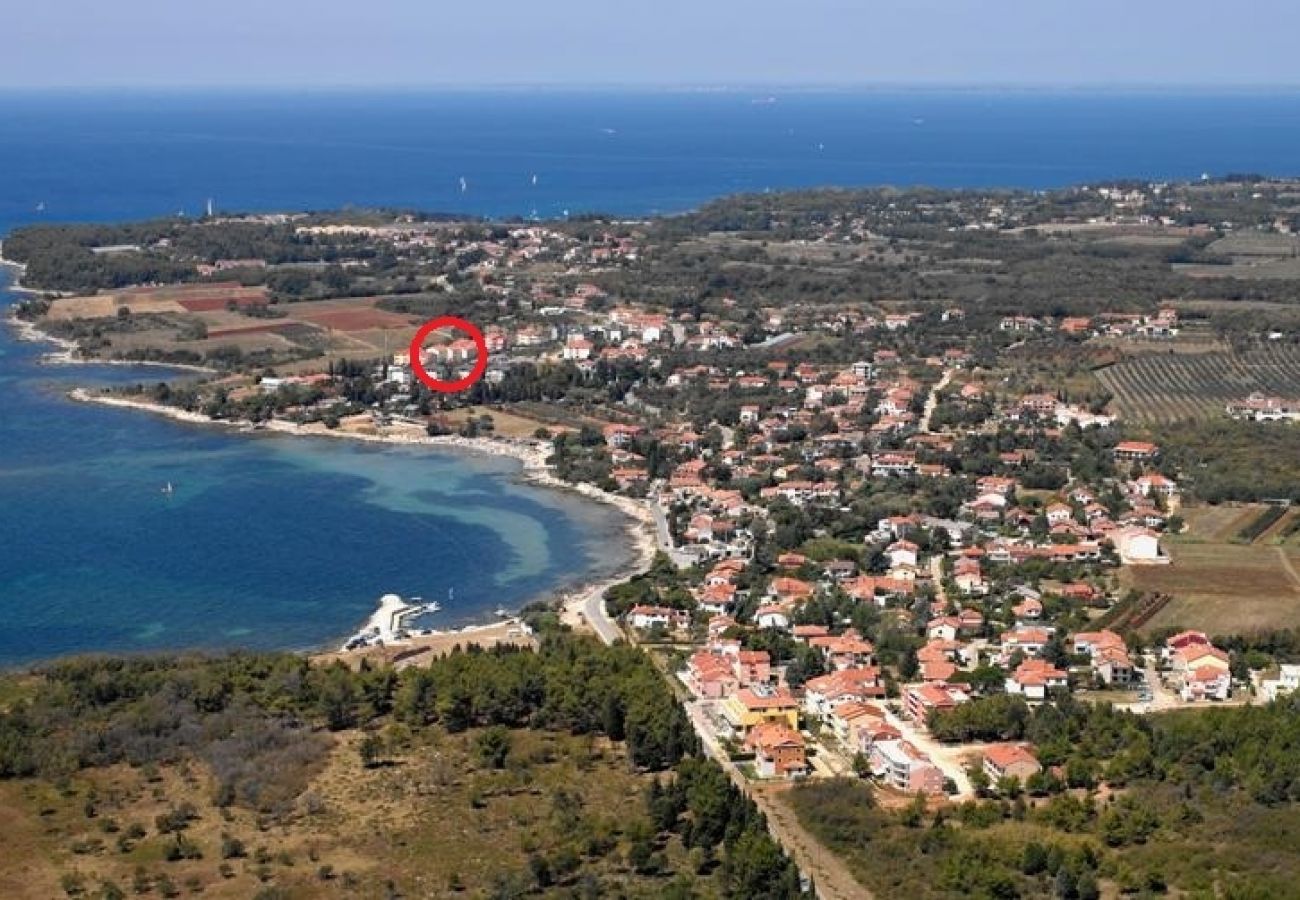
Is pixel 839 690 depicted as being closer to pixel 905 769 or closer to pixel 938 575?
pixel 905 769

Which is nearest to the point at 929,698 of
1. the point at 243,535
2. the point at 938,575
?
the point at 938,575

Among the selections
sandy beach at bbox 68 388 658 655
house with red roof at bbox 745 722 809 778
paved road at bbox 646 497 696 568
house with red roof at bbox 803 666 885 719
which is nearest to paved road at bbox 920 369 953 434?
paved road at bbox 646 497 696 568

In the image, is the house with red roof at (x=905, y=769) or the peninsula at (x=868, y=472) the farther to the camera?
the house with red roof at (x=905, y=769)

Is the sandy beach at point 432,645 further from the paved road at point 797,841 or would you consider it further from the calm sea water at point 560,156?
the calm sea water at point 560,156

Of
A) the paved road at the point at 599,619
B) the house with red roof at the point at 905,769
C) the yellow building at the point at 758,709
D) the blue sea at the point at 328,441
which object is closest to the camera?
the house with red roof at the point at 905,769

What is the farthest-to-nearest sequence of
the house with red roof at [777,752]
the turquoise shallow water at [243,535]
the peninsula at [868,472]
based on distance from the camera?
1. the turquoise shallow water at [243,535]
2. the house with red roof at [777,752]
3. the peninsula at [868,472]

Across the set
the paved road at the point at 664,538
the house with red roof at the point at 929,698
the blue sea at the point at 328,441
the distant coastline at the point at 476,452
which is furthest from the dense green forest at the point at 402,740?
the paved road at the point at 664,538

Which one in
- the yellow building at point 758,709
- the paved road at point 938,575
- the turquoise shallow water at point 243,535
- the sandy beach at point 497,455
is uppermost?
the yellow building at point 758,709
